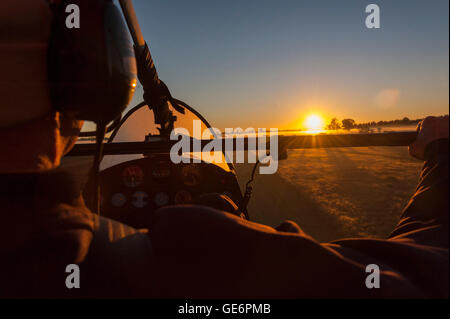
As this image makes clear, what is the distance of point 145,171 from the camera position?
2.47 m

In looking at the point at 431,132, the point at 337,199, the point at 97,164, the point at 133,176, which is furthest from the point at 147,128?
the point at 337,199

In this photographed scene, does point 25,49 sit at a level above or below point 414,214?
above

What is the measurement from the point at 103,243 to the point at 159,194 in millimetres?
1953

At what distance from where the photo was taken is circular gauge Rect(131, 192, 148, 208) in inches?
94.0

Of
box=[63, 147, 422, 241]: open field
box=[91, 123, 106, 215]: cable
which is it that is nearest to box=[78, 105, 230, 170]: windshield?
box=[63, 147, 422, 241]: open field

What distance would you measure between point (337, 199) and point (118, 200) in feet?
13.2

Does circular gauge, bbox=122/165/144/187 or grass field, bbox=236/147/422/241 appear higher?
circular gauge, bbox=122/165/144/187

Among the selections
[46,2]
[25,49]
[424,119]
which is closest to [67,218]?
[25,49]

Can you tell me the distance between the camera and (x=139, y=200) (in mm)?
2395

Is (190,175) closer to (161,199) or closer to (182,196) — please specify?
(182,196)

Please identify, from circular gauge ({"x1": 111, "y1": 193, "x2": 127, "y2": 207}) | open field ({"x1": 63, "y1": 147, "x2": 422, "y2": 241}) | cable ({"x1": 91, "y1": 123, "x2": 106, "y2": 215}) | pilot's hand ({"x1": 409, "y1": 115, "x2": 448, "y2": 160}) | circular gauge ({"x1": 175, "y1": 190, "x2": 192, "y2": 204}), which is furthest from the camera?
open field ({"x1": 63, "y1": 147, "x2": 422, "y2": 241})

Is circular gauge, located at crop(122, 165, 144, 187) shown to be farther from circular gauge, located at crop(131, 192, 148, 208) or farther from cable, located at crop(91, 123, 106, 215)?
cable, located at crop(91, 123, 106, 215)

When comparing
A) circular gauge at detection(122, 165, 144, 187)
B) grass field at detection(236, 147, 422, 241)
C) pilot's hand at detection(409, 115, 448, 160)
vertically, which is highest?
pilot's hand at detection(409, 115, 448, 160)

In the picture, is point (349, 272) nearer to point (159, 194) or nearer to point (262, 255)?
point (262, 255)
